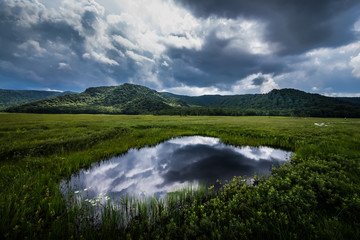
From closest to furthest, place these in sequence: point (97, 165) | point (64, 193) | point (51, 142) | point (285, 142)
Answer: point (64, 193) → point (97, 165) → point (51, 142) → point (285, 142)

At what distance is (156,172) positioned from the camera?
9.22 metres

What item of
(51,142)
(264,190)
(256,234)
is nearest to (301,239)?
(256,234)

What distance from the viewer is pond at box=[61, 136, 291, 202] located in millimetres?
6695

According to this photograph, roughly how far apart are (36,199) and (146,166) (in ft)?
20.0

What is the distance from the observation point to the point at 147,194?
21.0ft

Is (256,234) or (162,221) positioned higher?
(256,234)

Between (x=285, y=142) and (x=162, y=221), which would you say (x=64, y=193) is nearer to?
(x=162, y=221)

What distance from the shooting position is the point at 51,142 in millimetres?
11602

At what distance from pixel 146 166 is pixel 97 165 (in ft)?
11.9

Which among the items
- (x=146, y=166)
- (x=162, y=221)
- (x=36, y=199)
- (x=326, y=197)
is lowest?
(x=146, y=166)

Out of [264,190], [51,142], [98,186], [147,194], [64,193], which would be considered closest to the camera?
[264,190]

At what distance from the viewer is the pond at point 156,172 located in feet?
22.0

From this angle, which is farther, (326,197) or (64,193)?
(64,193)

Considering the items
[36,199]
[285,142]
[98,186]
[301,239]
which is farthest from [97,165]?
[285,142]
